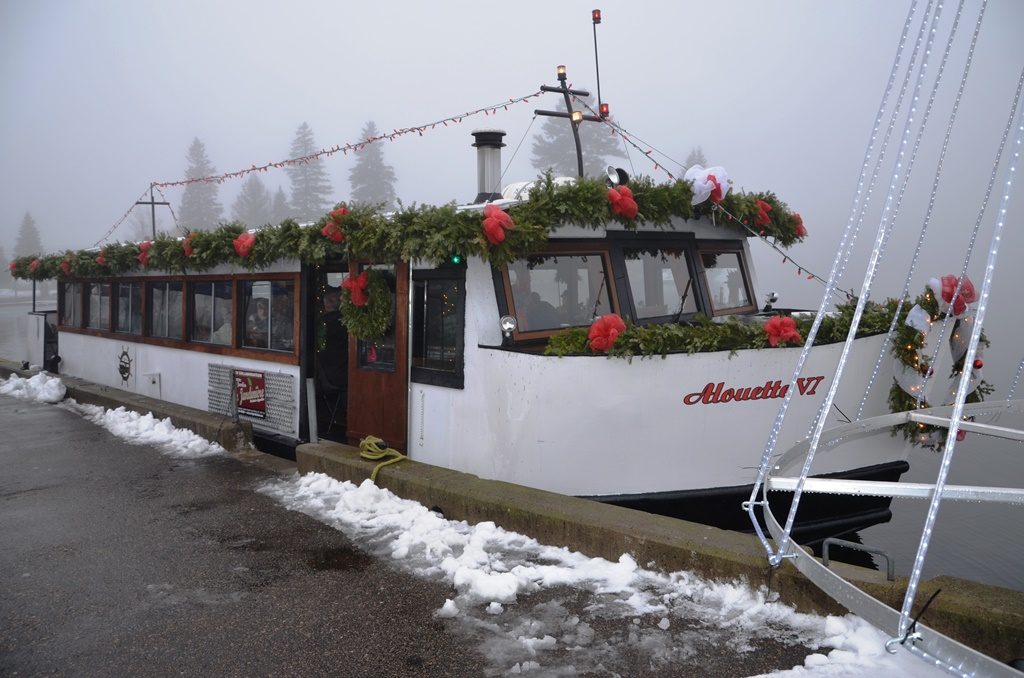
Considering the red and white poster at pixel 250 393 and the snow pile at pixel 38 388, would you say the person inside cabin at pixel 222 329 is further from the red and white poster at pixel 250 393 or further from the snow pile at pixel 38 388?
the snow pile at pixel 38 388

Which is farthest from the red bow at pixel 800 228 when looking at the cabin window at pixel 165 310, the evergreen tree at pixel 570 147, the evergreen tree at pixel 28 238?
the evergreen tree at pixel 28 238

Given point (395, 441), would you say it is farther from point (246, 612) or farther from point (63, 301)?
point (63, 301)

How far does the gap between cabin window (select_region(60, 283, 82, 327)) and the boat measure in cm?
717

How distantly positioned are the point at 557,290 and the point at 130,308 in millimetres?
8410

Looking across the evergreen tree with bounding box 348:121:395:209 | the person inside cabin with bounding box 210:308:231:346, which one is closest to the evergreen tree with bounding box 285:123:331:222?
the evergreen tree with bounding box 348:121:395:209

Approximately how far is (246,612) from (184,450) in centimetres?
487

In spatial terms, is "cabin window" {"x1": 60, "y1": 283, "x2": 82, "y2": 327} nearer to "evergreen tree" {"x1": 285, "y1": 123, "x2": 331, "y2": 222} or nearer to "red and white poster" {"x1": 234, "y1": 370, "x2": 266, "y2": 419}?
"red and white poster" {"x1": 234, "y1": 370, "x2": 266, "y2": 419}

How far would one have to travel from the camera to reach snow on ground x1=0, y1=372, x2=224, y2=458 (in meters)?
8.81

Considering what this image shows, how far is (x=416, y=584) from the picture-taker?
4746 mm

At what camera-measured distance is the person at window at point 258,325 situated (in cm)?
893

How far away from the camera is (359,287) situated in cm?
707

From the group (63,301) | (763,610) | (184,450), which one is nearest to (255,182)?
(63,301)

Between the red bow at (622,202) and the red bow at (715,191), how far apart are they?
92 cm

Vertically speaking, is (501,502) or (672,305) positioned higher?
(672,305)
